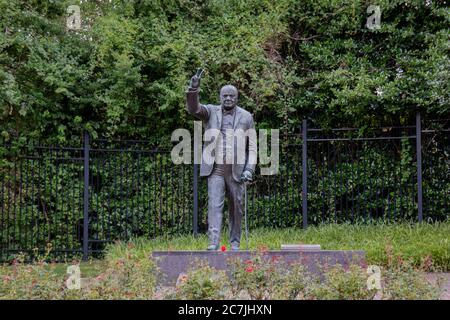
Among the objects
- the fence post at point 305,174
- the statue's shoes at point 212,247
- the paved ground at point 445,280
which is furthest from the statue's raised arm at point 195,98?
the fence post at point 305,174

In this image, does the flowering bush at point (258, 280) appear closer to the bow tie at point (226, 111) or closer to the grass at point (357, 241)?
the bow tie at point (226, 111)

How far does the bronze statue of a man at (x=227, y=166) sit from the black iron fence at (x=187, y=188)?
390cm

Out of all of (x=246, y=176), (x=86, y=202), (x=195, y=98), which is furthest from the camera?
(x=86, y=202)

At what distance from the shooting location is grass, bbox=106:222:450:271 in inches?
381

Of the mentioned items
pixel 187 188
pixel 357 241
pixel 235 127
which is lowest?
pixel 357 241

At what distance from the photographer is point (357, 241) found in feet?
35.6

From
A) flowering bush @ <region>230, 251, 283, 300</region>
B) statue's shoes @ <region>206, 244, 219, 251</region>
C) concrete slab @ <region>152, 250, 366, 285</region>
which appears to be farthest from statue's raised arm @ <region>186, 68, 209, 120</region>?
flowering bush @ <region>230, 251, 283, 300</region>

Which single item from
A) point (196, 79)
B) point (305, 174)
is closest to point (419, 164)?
point (305, 174)

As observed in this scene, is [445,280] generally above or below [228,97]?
below

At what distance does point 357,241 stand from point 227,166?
3.34 meters

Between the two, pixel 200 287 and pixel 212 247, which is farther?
pixel 212 247

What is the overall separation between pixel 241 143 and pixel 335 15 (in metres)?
6.15

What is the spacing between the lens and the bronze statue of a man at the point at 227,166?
8.59 meters

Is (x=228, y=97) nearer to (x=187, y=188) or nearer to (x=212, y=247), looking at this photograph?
(x=212, y=247)
